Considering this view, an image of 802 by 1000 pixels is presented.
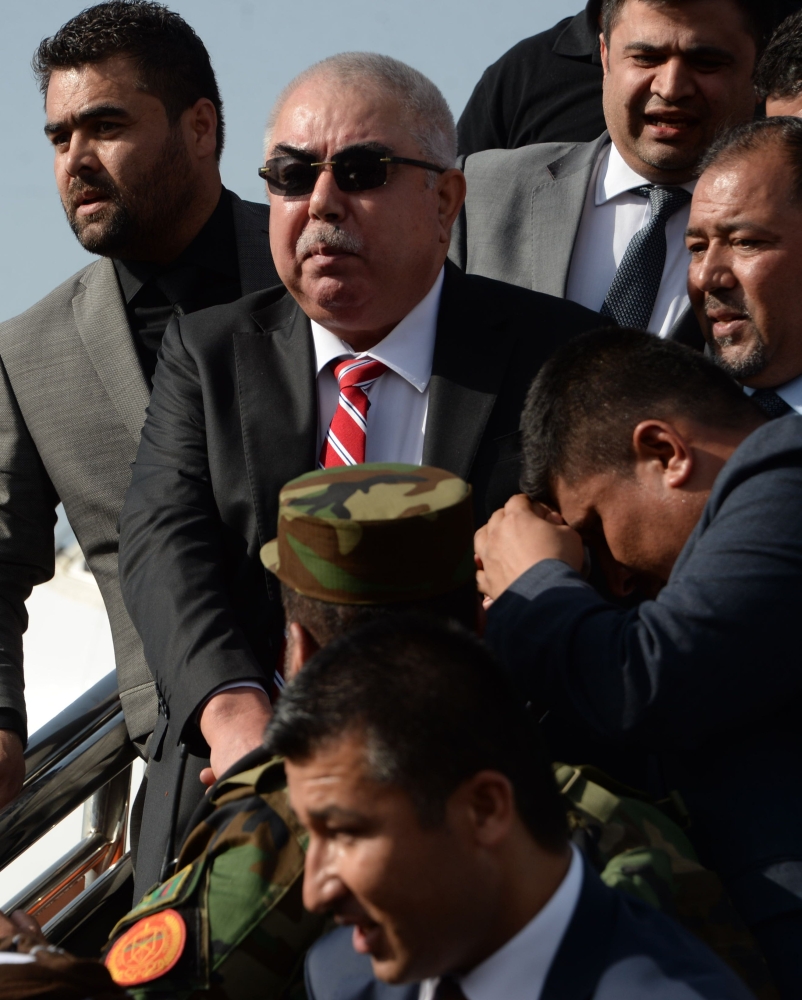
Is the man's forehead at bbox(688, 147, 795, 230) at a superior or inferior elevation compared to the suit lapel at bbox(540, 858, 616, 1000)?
superior

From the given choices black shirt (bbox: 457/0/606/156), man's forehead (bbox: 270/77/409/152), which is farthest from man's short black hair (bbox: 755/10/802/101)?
man's forehead (bbox: 270/77/409/152)

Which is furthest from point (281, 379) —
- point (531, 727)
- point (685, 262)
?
point (531, 727)

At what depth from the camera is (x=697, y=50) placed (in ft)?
10.4

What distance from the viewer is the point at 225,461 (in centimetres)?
259

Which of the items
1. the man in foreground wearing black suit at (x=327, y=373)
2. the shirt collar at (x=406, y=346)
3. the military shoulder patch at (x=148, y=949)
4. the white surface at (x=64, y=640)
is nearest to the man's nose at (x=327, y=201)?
the man in foreground wearing black suit at (x=327, y=373)

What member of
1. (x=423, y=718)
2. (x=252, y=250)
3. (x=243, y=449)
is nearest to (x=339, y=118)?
(x=243, y=449)

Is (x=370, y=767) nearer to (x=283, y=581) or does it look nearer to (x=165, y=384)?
(x=283, y=581)

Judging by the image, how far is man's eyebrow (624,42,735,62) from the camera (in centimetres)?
316

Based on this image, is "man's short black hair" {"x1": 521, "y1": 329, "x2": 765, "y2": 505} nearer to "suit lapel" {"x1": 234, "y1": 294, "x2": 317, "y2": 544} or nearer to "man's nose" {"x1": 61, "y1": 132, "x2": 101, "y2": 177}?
"suit lapel" {"x1": 234, "y1": 294, "x2": 317, "y2": 544}

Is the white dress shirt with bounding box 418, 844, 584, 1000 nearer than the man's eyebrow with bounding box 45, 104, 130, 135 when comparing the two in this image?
Yes

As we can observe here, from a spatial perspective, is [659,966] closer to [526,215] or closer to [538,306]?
[538,306]

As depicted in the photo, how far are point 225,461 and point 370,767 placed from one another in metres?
1.34

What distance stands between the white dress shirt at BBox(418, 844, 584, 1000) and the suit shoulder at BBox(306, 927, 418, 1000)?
0.55 ft

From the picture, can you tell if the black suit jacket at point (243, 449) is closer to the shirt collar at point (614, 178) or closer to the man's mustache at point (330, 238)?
the man's mustache at point (330, 238)
